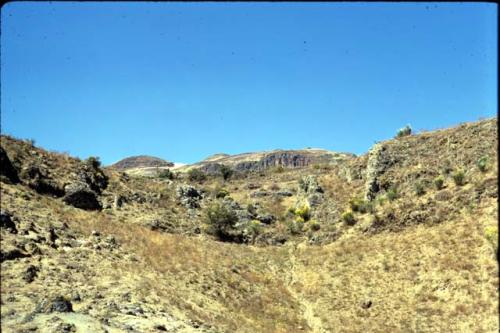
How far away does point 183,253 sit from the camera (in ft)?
132

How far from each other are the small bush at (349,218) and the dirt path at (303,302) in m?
6.39

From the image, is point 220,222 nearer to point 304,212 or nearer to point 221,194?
point 304,212

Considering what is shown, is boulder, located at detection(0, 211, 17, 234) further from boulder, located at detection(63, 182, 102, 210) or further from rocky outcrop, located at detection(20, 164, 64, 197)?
boulder, located at detection(63, 182, 102, 210)

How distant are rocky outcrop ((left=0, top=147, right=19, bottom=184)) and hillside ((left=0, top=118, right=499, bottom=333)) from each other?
6.0 inches

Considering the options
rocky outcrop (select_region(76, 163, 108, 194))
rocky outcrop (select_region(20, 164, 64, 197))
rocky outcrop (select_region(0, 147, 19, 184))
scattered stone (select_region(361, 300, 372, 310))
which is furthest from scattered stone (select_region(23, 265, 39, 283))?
rocky outcrop (select_region(76, 163, 108, 194))

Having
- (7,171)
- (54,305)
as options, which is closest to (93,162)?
(7,171)

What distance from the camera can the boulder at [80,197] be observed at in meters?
43.8

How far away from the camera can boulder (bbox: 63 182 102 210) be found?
43.8m

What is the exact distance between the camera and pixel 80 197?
44.4 meters

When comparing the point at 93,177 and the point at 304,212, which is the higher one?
the point at 93,177

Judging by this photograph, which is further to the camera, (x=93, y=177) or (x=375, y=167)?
(x=375, y=167)

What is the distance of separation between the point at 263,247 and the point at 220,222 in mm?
5156

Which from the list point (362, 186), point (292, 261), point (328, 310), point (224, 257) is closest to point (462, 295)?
point (328, 310)

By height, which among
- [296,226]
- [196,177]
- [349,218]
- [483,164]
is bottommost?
[296,226]
